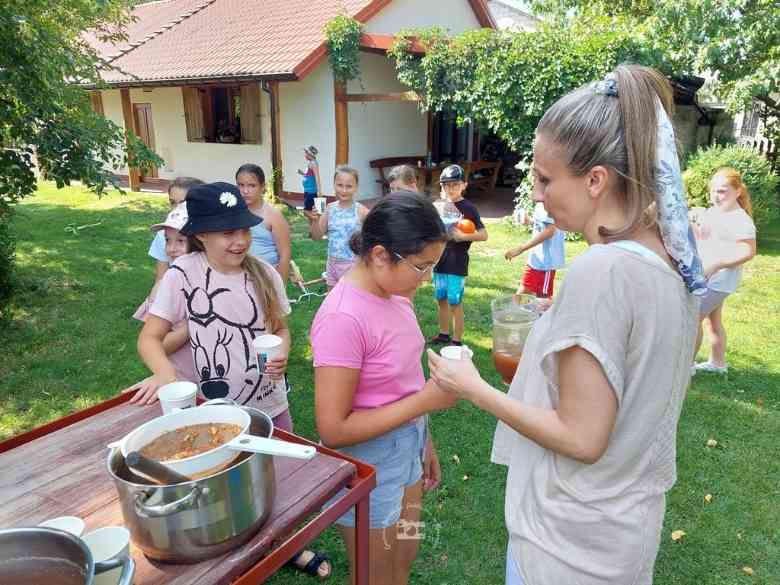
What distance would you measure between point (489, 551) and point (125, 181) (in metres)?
16.1

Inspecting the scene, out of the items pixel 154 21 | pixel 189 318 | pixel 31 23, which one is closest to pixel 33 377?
pixel 31 23

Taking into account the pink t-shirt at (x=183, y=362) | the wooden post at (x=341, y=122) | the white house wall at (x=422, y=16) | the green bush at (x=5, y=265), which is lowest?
the green bush at (x=5, y=265)

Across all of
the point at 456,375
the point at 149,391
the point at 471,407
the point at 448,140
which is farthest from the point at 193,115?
the point at 456,375

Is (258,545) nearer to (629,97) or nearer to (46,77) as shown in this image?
(629,97)

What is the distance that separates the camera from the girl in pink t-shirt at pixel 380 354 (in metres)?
1.67

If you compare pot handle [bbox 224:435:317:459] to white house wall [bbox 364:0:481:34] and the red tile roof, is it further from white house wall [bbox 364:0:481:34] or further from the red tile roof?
white house wall [bbox 364:0:481:34]

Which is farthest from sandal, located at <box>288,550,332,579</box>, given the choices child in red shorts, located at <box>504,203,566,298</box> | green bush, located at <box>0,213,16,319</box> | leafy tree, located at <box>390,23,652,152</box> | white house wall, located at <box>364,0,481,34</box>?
white house wall, located at <box>364,0,481,34</box>

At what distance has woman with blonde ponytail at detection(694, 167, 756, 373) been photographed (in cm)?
416

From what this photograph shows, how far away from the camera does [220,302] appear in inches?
91.8

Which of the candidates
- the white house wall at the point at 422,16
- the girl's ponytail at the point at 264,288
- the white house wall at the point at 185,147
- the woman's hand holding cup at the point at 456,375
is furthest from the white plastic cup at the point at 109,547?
the white house wall at the point at 422,16

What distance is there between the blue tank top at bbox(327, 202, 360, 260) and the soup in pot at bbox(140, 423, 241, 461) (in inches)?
152

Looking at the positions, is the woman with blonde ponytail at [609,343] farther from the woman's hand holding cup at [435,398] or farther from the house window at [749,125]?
the house window at [749,125]

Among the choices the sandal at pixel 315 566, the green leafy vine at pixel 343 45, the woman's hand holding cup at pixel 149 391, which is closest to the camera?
the woman's hand holding cup at pixel 149 391

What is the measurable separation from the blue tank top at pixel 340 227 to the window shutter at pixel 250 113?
28.2 feet
